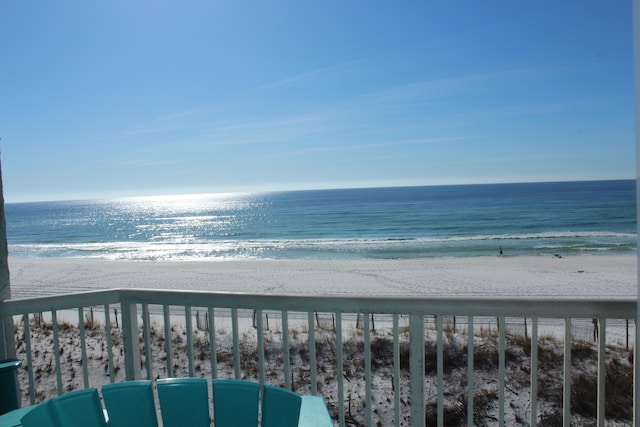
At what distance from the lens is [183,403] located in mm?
1105

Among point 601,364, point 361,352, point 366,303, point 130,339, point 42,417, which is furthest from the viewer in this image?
point 361,352

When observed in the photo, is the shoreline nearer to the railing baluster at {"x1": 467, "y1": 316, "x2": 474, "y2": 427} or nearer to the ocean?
the ocean

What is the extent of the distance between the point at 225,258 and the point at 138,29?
60.9 ft

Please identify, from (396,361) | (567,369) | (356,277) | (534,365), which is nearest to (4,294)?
(396,361)

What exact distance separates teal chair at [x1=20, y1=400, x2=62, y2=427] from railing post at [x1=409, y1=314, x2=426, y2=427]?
1.17 metres

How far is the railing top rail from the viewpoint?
1.50 metres

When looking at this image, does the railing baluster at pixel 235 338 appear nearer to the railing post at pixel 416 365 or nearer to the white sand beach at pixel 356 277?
the railing post at pixel 416 365

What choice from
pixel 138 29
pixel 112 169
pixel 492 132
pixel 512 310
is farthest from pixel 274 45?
pixel 112 169

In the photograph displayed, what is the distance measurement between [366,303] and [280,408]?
0.68m

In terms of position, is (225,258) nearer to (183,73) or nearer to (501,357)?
(183,73)

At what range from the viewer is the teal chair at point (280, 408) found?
104 centimetres

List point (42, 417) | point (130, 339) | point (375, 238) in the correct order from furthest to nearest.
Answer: point (375, 238) < point (130, 339) < point (42, 417)

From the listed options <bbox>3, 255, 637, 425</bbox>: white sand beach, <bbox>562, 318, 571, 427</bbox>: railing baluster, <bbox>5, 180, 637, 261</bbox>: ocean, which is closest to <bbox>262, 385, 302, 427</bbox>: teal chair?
<bbox>562, 318, 571, 427</bbox>: railing baluster

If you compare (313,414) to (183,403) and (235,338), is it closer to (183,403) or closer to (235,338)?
(183,403)
